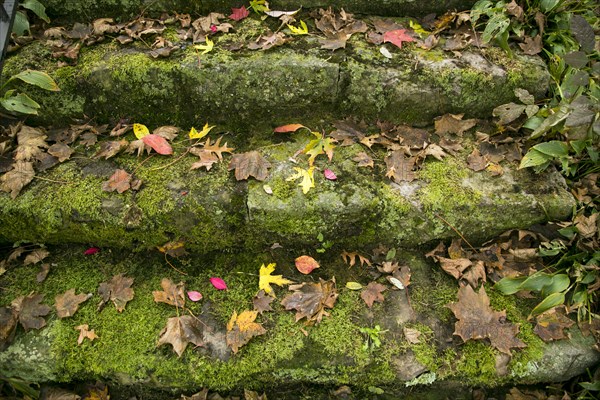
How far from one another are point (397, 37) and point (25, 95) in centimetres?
286

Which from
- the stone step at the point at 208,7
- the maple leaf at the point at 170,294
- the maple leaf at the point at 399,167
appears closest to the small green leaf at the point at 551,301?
the maple leaf at the point at 399,167

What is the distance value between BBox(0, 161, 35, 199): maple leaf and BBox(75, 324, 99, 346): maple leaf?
40.2 inches

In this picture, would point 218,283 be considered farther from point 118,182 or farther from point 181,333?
point 118,182

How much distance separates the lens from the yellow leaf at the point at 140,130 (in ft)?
9.99

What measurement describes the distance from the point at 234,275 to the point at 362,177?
1.14m

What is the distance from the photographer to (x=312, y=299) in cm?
272

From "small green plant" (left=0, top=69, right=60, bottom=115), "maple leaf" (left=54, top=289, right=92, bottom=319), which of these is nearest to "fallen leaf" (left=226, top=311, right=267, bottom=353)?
"maple leaf" (left=54, top=289, right=92, bottom=319)

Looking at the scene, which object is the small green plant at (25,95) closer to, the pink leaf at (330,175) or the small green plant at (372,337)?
the pink leaf at (330,175)

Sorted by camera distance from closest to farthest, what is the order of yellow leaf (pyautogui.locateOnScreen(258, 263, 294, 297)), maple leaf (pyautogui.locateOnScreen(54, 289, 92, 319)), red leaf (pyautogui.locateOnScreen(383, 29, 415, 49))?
maple leaf (pyautogui.locateOnScreen(54, 289, 92, 319))
yellow leaf (pyautogui.locateOnScreen(258, 263, 294, 297))
red leaf (pyautogui.locateOnScreen(383, 29, 415, 49))

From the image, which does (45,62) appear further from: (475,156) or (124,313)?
(475,156)

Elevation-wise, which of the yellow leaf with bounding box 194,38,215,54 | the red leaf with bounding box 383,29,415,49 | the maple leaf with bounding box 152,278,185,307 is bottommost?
the maple leaf with bounding box 152,278,185,307

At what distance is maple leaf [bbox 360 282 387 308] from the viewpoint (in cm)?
271

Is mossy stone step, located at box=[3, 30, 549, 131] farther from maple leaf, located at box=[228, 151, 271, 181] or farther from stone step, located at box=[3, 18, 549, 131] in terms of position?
maple leaf, located at box=[228, 151, 271, 181]

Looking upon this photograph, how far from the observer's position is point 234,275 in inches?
113
